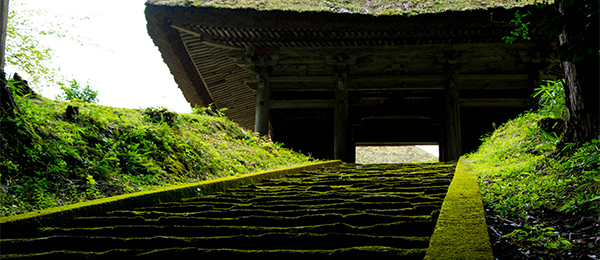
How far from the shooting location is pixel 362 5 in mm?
9031

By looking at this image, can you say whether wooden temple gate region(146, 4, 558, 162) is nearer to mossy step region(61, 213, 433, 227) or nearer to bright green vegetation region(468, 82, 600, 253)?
bright green vegetation region(468, 82, 600, 253)

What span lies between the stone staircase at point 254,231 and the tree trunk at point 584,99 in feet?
4.86

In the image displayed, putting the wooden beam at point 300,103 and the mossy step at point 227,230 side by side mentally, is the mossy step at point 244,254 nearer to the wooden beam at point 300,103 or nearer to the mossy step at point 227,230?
the mossy step at point 227,230

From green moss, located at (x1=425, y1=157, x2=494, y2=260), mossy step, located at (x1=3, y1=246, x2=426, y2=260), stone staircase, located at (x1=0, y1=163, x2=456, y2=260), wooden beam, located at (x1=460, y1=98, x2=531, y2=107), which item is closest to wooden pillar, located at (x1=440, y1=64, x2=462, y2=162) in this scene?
wooden beam, located at (x1=460, y1=98, x2=531, y2=107)

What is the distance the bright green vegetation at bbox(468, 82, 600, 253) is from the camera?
2430 millimetres

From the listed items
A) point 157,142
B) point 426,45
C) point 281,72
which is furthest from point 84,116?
point 426,45

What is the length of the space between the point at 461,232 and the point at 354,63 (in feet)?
27.7

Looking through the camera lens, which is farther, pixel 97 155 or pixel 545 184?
pixel 97 155

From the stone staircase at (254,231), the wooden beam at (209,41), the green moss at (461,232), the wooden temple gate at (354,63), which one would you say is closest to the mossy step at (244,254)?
the stone staircase at (254,231)

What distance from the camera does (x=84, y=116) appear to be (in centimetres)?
537

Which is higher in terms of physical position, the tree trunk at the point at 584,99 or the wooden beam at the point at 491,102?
the wooden beam at the point at 491,102

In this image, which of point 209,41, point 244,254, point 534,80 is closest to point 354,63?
point 209,41

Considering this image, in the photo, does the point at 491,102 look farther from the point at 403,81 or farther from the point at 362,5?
the point at 362,5

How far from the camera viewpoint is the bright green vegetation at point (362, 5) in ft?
27.6
